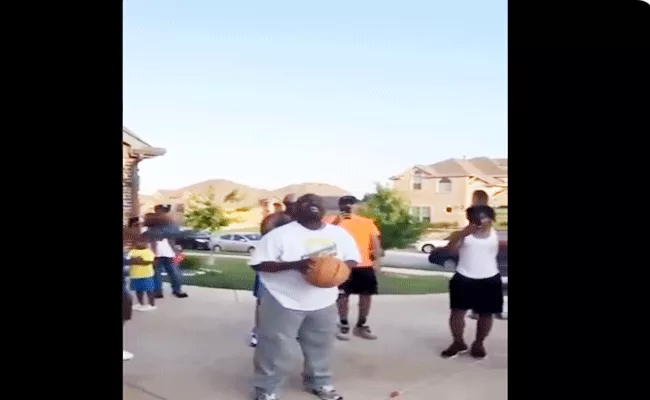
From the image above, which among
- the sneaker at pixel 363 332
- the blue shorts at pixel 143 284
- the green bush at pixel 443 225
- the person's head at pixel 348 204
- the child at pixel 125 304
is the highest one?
the person's head at pixel 348 204

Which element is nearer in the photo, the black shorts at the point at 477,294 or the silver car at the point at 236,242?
the silver car at the point at 236,242

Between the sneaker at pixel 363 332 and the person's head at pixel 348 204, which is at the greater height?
the person's head at pixel 348 204

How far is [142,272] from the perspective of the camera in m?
1.64

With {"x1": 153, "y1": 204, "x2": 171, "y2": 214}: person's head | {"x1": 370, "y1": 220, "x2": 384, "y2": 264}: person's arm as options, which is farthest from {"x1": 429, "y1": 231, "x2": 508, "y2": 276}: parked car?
{"x1": 153, "y1": 204, "x2": 171, "y2": 214}: person's head

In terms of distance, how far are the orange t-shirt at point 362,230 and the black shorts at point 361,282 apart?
2cm

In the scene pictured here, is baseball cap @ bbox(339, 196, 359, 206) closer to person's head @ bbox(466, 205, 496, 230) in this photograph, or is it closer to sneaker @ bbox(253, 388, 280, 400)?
person's head @ bbox(466, 205, 496, 230)

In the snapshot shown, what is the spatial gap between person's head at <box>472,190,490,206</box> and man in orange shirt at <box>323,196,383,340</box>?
30cm

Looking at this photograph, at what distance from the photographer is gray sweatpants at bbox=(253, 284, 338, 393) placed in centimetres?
165

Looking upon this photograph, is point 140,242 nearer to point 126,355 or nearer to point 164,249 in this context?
point 164,249

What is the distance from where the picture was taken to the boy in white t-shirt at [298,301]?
1.63m

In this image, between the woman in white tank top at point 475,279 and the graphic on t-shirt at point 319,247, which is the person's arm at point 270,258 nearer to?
the graphic on t-shirt at point 319,247

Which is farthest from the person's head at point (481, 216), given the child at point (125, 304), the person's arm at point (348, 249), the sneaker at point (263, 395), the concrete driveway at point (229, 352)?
the child at point (125, 304)

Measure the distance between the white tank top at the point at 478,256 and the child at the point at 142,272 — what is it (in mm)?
850

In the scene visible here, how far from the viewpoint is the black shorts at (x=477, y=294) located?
1751 mm
